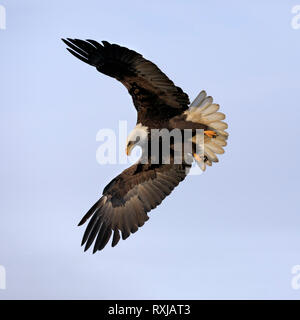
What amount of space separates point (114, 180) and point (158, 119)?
3.82 ft

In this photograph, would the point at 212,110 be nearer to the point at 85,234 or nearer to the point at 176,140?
the point at 176,140

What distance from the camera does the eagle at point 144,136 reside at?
31.6 ft

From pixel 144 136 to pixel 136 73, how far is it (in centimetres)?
91

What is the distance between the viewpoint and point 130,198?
10.7 metres

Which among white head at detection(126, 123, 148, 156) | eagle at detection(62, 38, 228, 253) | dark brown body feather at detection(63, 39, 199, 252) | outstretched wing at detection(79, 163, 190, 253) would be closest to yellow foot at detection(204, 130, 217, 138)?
eagle at detection(62, 38, 228, 253)

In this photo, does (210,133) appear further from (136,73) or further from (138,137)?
(136,73)

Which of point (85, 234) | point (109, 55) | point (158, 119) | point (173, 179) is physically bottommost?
point (85, 234)

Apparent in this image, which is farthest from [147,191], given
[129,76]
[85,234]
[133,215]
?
[129,76]

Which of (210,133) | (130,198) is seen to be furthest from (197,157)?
(130,198)

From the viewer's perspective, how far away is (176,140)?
10.3 metres

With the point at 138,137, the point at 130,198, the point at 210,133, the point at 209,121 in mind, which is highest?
the point at 209,121

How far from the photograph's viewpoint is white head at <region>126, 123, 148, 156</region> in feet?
33.2

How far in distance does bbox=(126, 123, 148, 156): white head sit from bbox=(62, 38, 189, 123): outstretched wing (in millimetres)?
288

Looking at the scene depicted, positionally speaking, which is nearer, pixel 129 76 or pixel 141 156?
pixel 129 76
